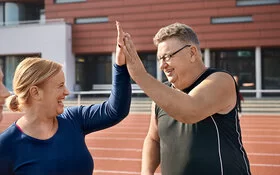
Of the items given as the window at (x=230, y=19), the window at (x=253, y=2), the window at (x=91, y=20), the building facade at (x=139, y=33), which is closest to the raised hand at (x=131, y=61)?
the building facade at (x=139, y=33)

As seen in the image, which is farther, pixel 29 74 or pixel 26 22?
pixel 26 22

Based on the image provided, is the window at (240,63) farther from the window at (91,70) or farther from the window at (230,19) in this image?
the window at (91,70)

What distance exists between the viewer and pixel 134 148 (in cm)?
842

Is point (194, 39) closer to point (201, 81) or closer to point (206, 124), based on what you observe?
point (201, 81)

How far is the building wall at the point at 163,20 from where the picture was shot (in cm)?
2181

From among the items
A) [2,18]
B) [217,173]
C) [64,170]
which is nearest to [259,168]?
[217,173]

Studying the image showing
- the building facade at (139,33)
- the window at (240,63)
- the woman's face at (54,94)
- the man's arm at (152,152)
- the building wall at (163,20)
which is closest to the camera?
the woman's face at (54,94)

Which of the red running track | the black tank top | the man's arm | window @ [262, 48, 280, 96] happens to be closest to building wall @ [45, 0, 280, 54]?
window @ [262, 48, 280, 96]

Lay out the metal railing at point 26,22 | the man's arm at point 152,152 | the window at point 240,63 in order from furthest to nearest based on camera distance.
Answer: the metal railing at point 26,22
the window at point 240,63
the man's arm at point 152,152

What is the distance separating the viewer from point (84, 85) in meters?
25.5

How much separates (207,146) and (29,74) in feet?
3.31

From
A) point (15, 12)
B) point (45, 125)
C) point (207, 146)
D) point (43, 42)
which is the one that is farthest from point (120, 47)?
point (15, 12)

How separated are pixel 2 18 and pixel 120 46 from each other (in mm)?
26366

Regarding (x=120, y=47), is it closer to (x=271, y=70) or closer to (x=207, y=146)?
(x=207, y=146)
